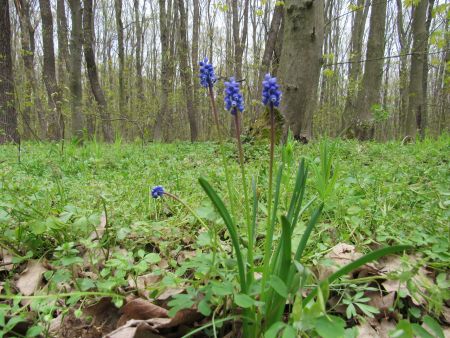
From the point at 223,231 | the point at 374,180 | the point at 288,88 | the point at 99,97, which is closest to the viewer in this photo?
the point at 223,231

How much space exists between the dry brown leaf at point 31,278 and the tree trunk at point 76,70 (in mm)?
5677

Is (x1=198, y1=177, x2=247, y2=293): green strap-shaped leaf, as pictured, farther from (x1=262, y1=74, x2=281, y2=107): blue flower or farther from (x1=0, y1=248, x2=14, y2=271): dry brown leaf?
(x1=0, y1=248, x2=14, y2=271): dry brown leaf

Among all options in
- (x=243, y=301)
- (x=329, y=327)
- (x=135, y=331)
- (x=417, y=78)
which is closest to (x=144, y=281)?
(x=135, y=331)

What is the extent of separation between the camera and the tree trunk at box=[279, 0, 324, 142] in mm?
4508

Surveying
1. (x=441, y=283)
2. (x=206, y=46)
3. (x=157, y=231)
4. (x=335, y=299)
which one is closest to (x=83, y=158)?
(x=157, y=231)

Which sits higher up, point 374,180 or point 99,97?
point 99,97

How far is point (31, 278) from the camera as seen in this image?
4.13ft

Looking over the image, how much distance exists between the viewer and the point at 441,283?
966mm

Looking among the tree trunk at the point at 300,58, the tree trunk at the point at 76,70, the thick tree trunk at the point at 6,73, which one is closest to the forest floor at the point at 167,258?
the tree trunk at the point at 300,58

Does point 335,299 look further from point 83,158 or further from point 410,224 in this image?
point 83,158

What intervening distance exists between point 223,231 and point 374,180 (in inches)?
49.0

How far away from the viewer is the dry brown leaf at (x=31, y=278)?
1.19m

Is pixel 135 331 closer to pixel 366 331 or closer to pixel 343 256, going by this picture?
pixel 366 331

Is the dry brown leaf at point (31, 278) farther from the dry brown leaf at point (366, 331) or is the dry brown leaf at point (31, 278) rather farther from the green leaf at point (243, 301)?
the dry brown leaf at point (366, 331)
